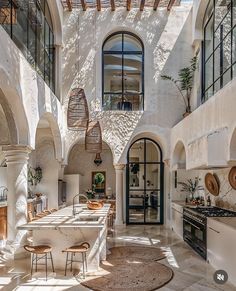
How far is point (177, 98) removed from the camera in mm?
13531

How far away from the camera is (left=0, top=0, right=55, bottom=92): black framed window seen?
771 cm

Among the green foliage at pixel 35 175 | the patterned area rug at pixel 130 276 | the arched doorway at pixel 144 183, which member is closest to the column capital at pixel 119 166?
the arched doorway at pixel 144 183

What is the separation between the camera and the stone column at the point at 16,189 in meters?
8.54

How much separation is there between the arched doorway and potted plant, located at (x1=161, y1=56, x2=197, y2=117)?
220cm

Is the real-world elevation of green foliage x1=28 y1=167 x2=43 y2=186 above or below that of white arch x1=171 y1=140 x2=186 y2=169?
below

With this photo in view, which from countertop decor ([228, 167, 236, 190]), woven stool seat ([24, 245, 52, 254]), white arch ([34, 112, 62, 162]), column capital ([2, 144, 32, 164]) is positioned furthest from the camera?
white arch ([34, 112, 62, 162])

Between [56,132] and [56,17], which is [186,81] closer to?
[56,132]

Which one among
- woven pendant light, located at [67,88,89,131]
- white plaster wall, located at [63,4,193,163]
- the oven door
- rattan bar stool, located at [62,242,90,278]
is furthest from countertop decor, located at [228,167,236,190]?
white plaster wall, located at [63,4,193,163]

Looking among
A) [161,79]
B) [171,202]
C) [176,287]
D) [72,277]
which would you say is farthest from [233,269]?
[161,79]

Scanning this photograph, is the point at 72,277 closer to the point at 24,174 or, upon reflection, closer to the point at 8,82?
the point at 24,174

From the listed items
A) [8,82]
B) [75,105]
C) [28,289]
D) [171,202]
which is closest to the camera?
[28,289]

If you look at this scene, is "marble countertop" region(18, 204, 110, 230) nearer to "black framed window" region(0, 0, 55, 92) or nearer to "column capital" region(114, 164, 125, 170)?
"black framed window" region(0, 0, 55, 92)

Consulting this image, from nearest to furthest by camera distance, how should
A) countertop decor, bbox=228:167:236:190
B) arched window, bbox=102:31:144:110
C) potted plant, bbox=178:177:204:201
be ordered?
countertop decor, bbox=228:167:236:190, potted plant, bbox=178:177:204:201, arched window, bbox=102:31:144:110

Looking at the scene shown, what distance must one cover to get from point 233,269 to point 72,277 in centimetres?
308
